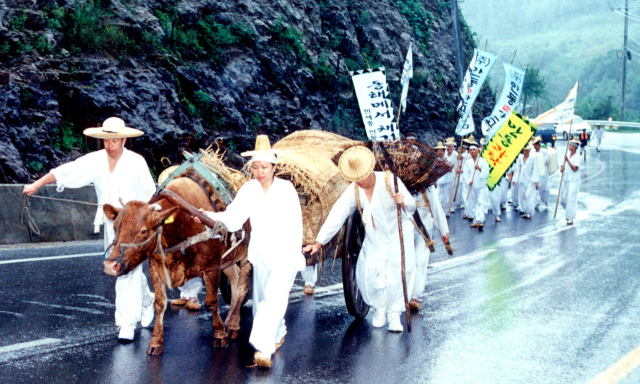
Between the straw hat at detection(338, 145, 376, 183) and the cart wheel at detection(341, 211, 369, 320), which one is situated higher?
the straw hat at detection(338, 145, 376, 183)

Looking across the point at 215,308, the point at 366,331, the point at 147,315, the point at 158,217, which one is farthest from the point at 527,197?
the point at 158,217

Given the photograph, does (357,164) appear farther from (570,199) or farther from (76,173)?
(570,199)

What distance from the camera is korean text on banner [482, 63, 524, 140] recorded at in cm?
1680

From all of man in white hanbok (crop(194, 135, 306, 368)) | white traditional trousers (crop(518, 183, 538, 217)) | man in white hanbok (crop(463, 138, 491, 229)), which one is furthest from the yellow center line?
white traditional trousers (crop(518, 183, 538, 217))

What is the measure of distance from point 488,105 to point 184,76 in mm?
21966

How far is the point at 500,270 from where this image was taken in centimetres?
1087

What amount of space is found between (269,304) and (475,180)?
12661 mm

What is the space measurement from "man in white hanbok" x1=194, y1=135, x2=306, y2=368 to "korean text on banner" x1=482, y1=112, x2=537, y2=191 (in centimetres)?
1059

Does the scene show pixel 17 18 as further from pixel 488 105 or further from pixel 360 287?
pixel 488 105

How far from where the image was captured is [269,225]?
21.8 ft

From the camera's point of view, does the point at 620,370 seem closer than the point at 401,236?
Yes

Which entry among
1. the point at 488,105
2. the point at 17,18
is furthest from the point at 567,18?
the point at 17,18

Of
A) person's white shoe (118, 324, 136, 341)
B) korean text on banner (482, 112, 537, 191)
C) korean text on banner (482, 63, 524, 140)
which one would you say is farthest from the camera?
korean text on banner (482, 63, 524, 140)

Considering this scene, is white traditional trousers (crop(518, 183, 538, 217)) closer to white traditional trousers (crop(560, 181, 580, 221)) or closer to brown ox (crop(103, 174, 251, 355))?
white traditional trousers (crop(560, 181, 580, 221))
